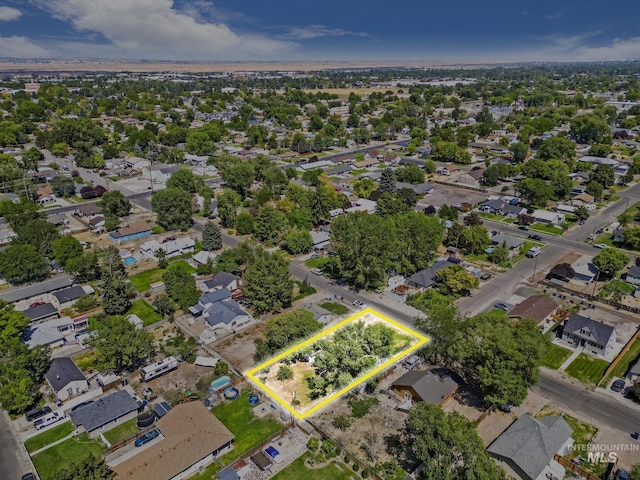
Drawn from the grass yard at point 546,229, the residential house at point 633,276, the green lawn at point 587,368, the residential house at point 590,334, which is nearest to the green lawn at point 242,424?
the green lawn at point 587,368

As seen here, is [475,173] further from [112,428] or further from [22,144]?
[22,144]

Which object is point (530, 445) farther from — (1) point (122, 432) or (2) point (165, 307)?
(2) point (165, 307)

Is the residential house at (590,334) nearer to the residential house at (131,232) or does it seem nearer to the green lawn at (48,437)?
the green lawn at (48,437)

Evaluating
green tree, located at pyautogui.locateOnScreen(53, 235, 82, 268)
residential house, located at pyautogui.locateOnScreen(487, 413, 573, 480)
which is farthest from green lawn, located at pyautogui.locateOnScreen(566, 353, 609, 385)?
green tree, located at pyautogui.locateOnScreen(53, 235, 82, 268)

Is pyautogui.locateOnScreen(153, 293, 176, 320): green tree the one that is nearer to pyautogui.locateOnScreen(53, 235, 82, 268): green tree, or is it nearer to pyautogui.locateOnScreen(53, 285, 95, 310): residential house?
pyautogui.locateOnScreen(53, 285, 95, 310): residential house

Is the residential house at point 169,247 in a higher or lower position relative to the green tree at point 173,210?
lower

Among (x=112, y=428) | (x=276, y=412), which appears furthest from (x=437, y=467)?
(x=112, y=428)
